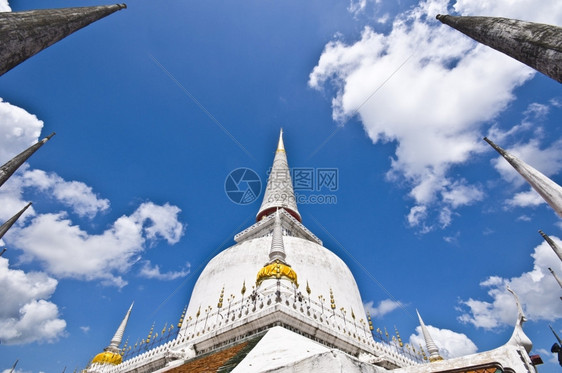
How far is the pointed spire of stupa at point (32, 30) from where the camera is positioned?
12.0 feet

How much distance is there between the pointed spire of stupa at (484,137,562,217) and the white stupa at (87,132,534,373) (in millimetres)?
4971

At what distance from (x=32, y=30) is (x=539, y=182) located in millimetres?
12161

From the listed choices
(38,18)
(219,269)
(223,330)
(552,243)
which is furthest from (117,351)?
(552,243)

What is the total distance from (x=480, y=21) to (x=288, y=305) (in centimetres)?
760

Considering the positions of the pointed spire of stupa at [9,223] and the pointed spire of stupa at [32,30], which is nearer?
the pointed spire of stupa at [32,30]

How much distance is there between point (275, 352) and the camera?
4734 millimetres

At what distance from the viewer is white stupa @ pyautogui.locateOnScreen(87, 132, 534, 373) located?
158 inches

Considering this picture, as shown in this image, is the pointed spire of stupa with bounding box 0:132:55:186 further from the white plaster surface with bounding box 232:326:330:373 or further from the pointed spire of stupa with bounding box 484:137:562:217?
the pointed spire of stupa with bounding box 484:137:562:217

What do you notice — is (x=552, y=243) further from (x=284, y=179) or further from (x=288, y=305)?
(x=284, y=179)

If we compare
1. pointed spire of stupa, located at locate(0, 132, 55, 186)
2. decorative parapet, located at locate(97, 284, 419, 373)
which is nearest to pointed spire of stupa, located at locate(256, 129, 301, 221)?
decorative parapet, located at locate(97, 284, 419, 373)

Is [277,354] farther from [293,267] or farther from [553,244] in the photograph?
[553,244]

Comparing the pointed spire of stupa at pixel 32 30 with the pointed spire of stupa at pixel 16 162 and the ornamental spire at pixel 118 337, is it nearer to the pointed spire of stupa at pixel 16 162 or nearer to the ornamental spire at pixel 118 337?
the pointed spire of stupa at pixel 16 162

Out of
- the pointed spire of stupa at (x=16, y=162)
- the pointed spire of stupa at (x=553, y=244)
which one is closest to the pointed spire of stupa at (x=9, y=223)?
the pointed spire of stupa at (x=16, y=162)

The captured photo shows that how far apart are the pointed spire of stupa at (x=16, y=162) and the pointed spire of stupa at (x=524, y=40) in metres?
10.5
